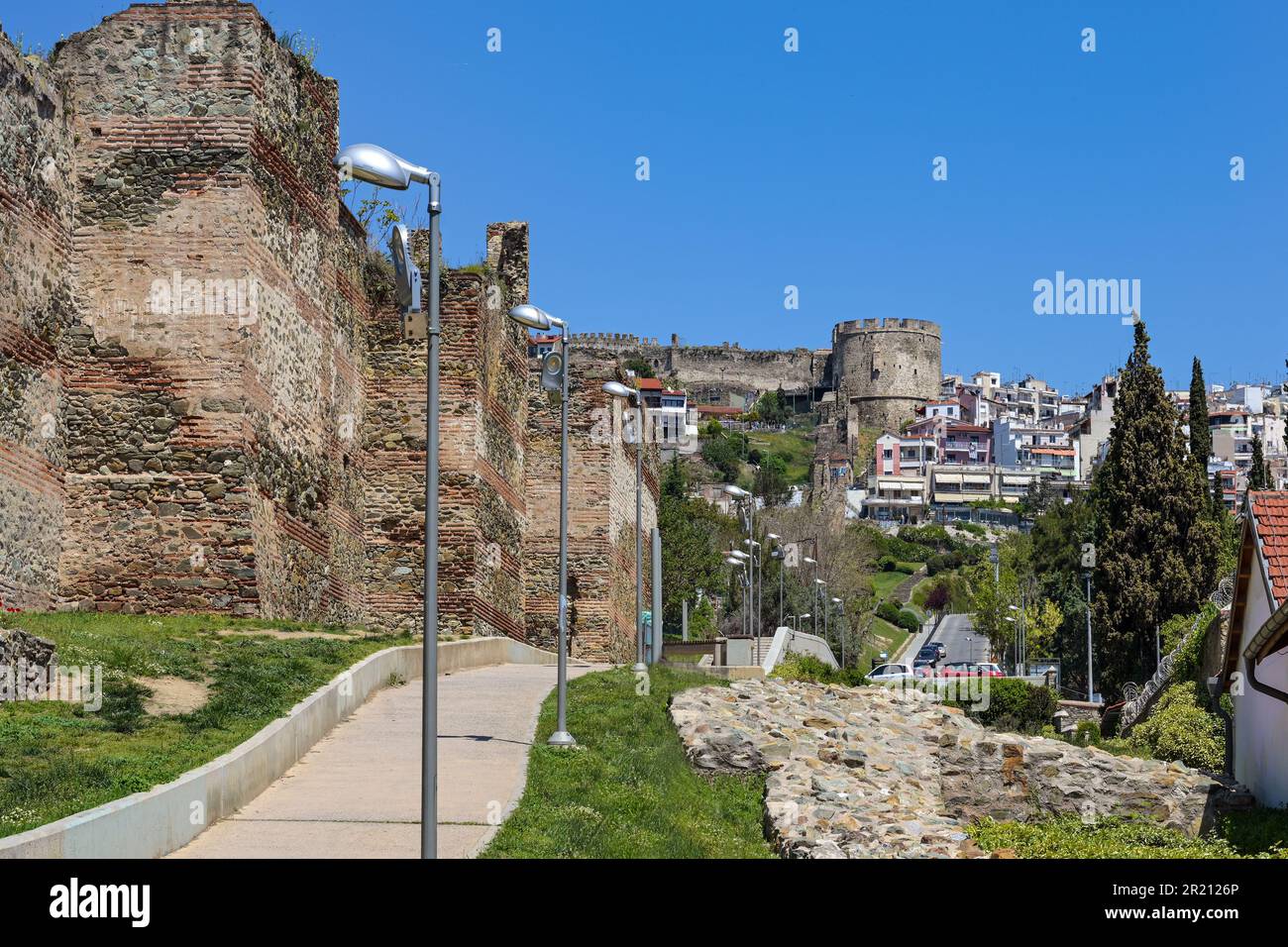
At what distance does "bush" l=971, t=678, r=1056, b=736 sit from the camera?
52.3 meters

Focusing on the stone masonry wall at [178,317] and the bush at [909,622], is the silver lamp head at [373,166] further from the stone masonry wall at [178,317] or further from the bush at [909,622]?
the bush at [909,622]

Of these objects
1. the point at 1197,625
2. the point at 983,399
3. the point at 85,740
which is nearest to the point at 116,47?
the point at 85,740

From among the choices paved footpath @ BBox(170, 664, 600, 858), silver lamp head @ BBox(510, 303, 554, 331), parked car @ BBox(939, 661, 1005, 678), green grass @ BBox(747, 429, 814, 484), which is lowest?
parked car @ BBox(939, 661, 1005, 678)

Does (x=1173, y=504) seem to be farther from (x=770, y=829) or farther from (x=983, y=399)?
(x=983, y=399)

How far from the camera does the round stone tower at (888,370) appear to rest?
176 meters

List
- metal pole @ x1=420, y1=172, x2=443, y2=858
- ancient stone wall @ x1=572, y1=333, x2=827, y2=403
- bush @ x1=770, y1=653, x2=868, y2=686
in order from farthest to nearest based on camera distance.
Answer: ancient stone wall @ x1=572, y1=333, x2=827, y2=403, bush @ x1=770, y1=653, x2=868, y2=686, metal pole @ x1=420, y1=172, x2=443, y2=858

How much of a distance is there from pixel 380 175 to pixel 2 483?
11.6 metres

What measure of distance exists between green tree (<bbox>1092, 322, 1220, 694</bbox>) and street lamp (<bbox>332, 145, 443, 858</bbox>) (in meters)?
41.5

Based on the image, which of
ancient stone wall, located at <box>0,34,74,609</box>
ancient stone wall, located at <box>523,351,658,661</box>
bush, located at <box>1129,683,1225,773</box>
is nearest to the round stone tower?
ancient stone wall, located at <box>523,351,658,661</box>

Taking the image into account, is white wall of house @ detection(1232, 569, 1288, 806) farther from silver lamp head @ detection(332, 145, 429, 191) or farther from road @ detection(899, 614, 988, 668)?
road @ detection(899, 614, 988, 668)

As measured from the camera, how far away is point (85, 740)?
1427 cm

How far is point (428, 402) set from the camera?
39.8 feet

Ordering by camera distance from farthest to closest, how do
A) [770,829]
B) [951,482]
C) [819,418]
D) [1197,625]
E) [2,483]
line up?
[819,418] < [951,482] < [1197,625] < [2,483] < [770,829]

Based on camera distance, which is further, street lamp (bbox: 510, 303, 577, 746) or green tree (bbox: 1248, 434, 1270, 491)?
green tree (bbox: 1248, 434, 1270, 491)
